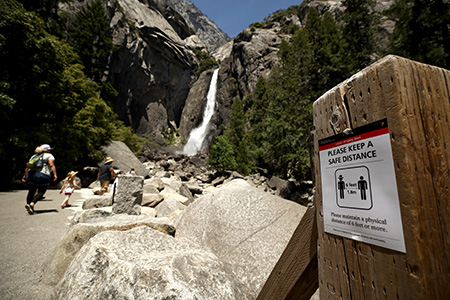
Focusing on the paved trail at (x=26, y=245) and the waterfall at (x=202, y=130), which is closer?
the paved trail at (x=26, y=245)

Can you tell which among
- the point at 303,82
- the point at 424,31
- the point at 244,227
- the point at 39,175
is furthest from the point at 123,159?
the point at 424,31

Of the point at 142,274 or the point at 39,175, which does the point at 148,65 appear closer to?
the point at 39,175

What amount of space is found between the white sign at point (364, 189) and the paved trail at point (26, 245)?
3188 mm

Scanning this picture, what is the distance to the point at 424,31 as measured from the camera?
10547 millimetres

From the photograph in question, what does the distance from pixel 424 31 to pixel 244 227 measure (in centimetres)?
1511

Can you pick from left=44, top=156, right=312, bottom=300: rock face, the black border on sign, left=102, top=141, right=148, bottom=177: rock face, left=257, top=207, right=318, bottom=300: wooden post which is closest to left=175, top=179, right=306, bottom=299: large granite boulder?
left=44, top=156, right=312, bottom=300: rock face

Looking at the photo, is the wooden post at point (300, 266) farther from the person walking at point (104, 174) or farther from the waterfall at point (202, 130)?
the waterfall at point (202, 130)

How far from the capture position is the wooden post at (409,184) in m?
0.64

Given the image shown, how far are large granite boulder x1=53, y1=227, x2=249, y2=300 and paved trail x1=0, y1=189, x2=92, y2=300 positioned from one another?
88cm

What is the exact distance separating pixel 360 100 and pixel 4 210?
8268 mm

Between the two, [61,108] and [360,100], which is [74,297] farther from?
[61,108]

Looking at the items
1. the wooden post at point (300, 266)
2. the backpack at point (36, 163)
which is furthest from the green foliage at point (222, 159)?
the wooden post at point (300, 266)

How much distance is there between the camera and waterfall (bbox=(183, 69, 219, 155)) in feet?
133

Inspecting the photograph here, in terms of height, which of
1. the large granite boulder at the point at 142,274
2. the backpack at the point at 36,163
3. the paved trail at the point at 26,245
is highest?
the backpack at the point at 36,163
